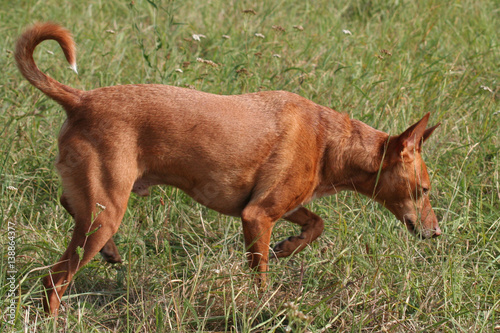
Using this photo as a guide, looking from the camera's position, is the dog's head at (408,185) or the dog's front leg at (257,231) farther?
the dog's head at (408,185)

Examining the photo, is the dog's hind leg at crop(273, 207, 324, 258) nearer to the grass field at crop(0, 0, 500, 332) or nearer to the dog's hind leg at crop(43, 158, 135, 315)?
the grass field at crop(0, 0, 500, 332)

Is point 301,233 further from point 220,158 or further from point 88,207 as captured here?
point 88,207

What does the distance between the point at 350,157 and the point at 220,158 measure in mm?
963

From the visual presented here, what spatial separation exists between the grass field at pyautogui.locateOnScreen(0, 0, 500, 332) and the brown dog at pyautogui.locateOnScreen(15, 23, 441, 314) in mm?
245

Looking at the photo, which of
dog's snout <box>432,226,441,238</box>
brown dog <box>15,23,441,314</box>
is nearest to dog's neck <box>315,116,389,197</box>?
brown dog <box>15,23,441,314</box>

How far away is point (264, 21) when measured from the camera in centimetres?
739

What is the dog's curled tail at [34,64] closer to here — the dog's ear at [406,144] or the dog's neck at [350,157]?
the dog's neck at [350,157]

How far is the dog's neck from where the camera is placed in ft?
14.1

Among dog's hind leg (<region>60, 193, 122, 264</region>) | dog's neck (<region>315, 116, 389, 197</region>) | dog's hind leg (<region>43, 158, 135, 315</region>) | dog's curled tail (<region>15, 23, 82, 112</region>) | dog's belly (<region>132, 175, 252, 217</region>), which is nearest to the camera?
dog's hind leg (<region>43, 158, 135, 315</region>)

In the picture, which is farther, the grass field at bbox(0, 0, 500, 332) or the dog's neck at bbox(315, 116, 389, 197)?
the dog's neck at bbox(315, 116, 389, 197)

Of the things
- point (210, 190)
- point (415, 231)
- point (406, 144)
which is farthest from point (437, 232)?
point (210, 190)

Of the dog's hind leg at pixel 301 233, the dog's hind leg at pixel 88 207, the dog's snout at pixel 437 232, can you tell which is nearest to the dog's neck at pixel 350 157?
the dog's hind leg at pixel 301 233

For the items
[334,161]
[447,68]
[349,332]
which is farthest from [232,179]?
[447,68]

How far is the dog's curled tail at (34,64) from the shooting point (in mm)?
3686
